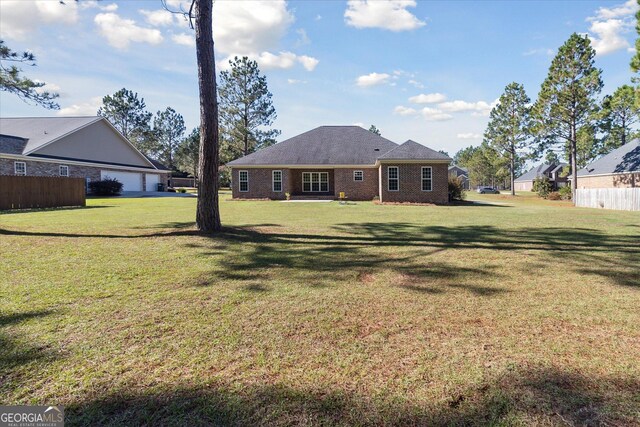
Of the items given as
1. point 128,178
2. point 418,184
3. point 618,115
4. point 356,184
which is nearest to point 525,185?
point 618,115

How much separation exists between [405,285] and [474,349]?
1974mm

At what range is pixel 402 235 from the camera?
31.6 feet

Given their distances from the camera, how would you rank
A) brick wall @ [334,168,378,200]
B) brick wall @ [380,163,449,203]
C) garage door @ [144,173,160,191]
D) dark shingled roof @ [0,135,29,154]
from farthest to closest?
garage door @ [144,173,160,191]
brick wall @ [334,168,378,200]
dark shingled roof @ [0,135,29,154]
brick wall @ [380,163,449,203]

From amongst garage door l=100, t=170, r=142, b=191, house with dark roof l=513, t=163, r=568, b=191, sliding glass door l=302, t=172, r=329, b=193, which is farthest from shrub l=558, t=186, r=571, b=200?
garage door l=100, t=170, r=142, b=191

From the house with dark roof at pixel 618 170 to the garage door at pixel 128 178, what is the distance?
4592 cm

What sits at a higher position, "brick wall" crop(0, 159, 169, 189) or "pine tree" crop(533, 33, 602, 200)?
"pine tree" crop(533, 33, 602, 200)

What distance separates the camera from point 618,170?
3136 centimetres

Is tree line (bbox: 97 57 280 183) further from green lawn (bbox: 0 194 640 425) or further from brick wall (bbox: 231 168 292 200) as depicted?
green lawn (bbox: 0 194 640 425)

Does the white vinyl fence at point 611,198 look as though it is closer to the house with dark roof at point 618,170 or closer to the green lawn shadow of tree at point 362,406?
the house with dark roof at point 618,170

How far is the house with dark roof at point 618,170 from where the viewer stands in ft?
98.2

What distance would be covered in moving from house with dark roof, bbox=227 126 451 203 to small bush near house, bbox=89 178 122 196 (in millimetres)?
11993

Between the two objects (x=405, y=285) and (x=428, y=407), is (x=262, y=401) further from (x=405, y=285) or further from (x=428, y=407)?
(x=405, y=285)

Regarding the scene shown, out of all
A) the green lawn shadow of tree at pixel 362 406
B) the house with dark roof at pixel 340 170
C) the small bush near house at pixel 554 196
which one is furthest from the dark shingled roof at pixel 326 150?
the green lawn shadow of tree at pixel 362 406

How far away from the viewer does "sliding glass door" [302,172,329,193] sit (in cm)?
3067
